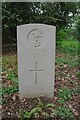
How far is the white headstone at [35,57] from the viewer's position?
4.64 m

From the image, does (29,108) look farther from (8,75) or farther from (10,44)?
(10,44)

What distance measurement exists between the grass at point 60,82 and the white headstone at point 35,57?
0.36 metres

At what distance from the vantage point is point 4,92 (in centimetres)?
515

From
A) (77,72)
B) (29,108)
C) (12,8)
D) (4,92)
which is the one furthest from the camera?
(12,8)

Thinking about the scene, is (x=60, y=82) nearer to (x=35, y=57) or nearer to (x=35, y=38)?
(x=35, y=57)

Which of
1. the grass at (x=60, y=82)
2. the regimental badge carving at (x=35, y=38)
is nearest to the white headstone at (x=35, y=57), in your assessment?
the regimental badge carving at (x=35, y=38)

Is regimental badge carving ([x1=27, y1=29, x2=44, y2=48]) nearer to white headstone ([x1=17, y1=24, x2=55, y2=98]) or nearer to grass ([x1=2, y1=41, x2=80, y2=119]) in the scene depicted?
white headstone ([x1=17, y1=24, x2=55, y2=98])

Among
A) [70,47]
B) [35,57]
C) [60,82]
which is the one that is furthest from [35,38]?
[70,47]

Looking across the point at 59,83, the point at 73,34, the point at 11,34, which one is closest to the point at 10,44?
the point at 11,34

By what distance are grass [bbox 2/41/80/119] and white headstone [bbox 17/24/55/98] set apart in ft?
1.18

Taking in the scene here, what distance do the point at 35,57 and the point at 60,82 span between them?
4.43ft

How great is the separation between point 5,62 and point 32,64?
246 centimetres

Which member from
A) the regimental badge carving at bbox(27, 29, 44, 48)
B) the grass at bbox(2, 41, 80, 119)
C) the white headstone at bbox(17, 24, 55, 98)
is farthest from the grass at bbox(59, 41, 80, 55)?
the regimental badge carving at bbox(27, 29, 44, 48)

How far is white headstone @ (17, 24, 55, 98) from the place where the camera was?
15.2ft
